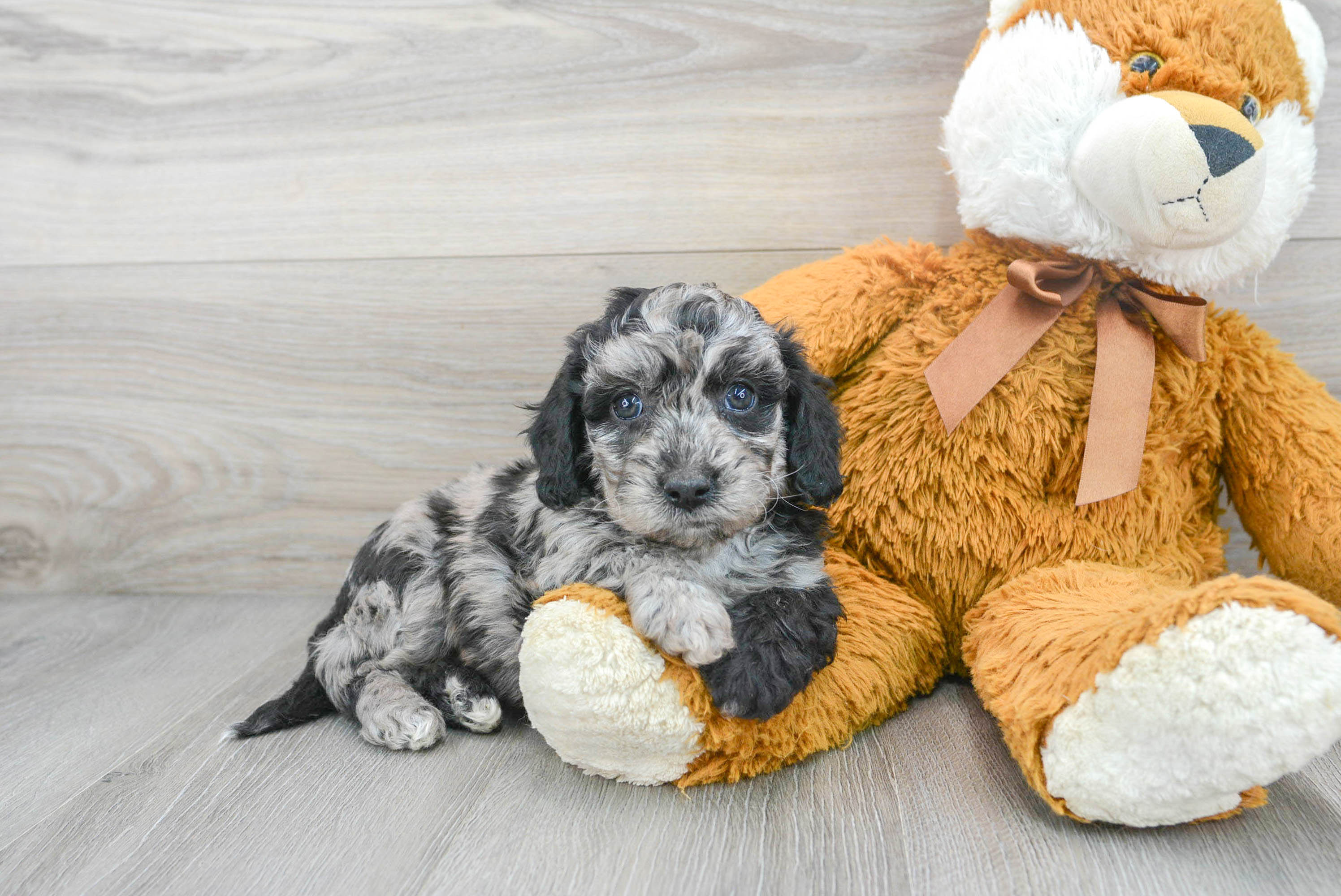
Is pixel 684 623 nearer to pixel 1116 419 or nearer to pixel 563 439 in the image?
pixel 563 439

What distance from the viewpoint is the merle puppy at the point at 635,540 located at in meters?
1.26

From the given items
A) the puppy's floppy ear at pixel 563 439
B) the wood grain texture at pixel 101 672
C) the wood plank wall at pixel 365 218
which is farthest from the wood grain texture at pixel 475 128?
the wood grain texture at pixel 101 672

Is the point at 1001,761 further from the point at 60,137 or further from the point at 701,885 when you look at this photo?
the point at 60,137

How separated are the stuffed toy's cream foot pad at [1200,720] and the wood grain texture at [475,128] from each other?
116cm

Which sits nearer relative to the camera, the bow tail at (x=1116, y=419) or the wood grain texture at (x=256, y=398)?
the bow tail at (x=1116, y=419)

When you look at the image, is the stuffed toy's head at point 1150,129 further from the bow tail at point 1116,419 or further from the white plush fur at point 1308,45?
the bow tail at point 1116,419

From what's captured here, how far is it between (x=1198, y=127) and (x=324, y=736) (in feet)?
5.49

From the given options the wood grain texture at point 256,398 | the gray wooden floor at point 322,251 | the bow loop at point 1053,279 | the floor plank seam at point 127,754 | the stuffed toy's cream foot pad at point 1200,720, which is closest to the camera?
the stuffed toy's cream foot pad at point 1200,720

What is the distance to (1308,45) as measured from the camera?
148 centimetres

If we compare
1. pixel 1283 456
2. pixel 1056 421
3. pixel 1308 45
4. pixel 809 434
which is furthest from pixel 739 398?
pixel 1308 45

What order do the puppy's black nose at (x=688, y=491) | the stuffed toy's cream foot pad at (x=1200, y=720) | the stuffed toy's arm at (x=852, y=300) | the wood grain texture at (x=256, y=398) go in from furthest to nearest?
the wood grain texture at (x=256, y=398) < the stuffed toy's arm at (x=852, y=300) < the puppy's black nose at (x=688, y=491) < the stuffed toy's cream foot pad at (x=1200, y=720)

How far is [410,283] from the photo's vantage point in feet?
7.04

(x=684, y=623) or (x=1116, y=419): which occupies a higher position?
(x=1116, y=419)

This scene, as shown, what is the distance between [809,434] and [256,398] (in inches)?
58.3
